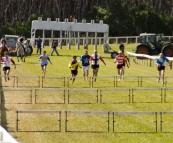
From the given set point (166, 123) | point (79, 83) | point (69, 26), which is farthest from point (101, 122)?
point (69, 26)

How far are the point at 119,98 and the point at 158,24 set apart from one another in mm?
55882

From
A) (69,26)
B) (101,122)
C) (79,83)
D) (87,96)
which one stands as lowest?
(79,83)

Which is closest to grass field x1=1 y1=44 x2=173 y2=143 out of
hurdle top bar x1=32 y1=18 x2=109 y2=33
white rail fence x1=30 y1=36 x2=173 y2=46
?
hurdle top bar x1=32 y1=18 x2=109 y2=33

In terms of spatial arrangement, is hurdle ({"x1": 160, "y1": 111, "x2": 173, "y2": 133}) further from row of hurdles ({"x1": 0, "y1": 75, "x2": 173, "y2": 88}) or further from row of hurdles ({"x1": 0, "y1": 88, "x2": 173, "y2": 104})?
row of hurdles ({"x1": 0, "y1": 75, "x2": 173, "y2": 88})

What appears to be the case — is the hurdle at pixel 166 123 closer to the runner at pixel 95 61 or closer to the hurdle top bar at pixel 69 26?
the runner at pixel 95 61

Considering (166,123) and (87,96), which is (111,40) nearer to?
(87,96)

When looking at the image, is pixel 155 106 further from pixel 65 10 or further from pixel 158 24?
pixel 65 10

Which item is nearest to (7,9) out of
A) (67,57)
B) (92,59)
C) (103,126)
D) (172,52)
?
(67,57)

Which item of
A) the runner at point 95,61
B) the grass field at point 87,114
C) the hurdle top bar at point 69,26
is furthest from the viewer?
the hurdle top bar at point 69,26

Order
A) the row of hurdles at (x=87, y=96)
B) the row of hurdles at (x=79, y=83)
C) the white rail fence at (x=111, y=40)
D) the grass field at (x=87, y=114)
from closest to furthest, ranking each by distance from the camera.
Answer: the grass field at (x=87, y=114), the row of hurdles at (x=87, y=96), the row of hurdles at (x=79, y=83), the white rail fence at (x=111, y=40)

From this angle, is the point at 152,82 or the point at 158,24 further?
the point at 158,24

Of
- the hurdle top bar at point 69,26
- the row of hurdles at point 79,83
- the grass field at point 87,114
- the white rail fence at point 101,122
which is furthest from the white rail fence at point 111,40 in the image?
the white rail fence at point 101,122

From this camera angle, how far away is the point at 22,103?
984 inches

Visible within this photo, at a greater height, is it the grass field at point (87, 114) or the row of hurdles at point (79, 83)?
the grass field at point (87, 114)
